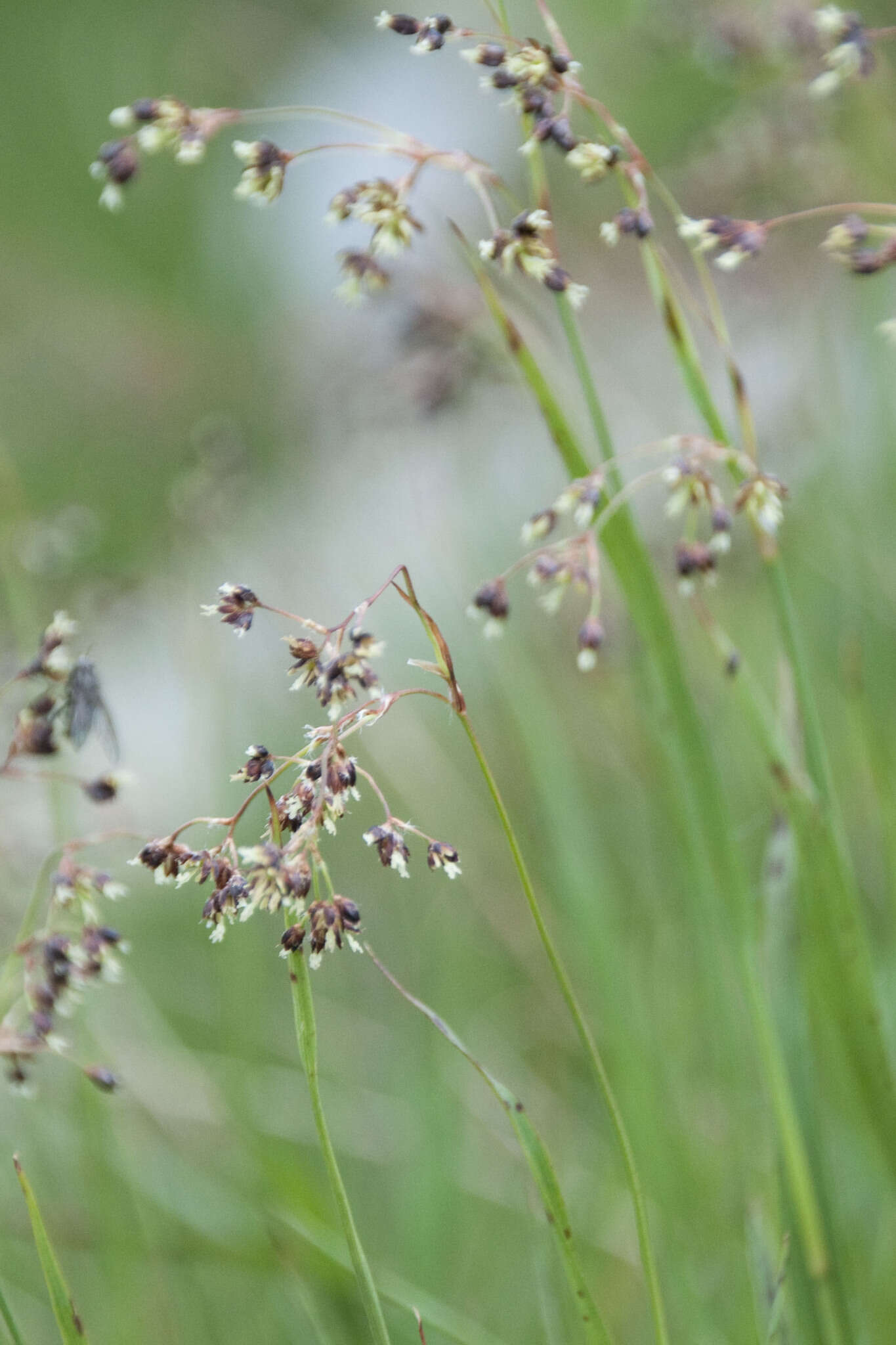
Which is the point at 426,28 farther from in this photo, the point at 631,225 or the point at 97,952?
the point at 97,952

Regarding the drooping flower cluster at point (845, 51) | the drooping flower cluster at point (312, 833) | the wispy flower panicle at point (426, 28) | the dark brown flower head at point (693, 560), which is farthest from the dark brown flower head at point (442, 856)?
the drooping flower cluster at point (845, 51)

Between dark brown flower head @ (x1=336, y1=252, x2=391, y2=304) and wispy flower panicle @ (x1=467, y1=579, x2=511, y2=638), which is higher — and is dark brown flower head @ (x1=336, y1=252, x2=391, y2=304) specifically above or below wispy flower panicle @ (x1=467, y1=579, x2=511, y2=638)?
above

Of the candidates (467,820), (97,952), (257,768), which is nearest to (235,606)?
(257,768)

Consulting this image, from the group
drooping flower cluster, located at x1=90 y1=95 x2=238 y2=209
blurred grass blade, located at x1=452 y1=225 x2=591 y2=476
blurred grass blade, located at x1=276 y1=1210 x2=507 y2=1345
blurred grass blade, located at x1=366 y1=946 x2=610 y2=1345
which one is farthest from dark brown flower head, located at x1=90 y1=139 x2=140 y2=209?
blurred grass blade, located at x1=276 y1=1210 x2=507 y2=1345

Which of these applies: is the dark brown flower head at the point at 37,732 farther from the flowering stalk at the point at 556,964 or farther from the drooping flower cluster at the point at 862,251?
the drooping flower cluster at the point at 862,251

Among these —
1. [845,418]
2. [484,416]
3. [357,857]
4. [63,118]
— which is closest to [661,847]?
[484,416]

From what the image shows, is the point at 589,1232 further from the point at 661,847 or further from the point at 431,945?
the point at 431,945

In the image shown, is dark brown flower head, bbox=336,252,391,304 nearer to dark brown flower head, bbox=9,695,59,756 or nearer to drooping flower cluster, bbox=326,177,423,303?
drooping flower cluster, bbox=326,177,423,303

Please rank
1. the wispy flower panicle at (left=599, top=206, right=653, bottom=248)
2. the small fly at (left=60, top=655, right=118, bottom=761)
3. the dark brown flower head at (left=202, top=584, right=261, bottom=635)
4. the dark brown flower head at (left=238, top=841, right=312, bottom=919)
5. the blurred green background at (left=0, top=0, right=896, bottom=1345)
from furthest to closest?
the blurred green background at (left=0, top=0, right=896, bottom=1345) → the small fly at (left=60, top=655, right=118, bottom=761) → the wispy flower panicle at (left=599, top=206, right=653, bottom=248) → the dark brown flower head at (left=202, top=584, right=261, bottom=635) → the dark brown flower head at (left=238, top=841, right=312, bottom=919)
